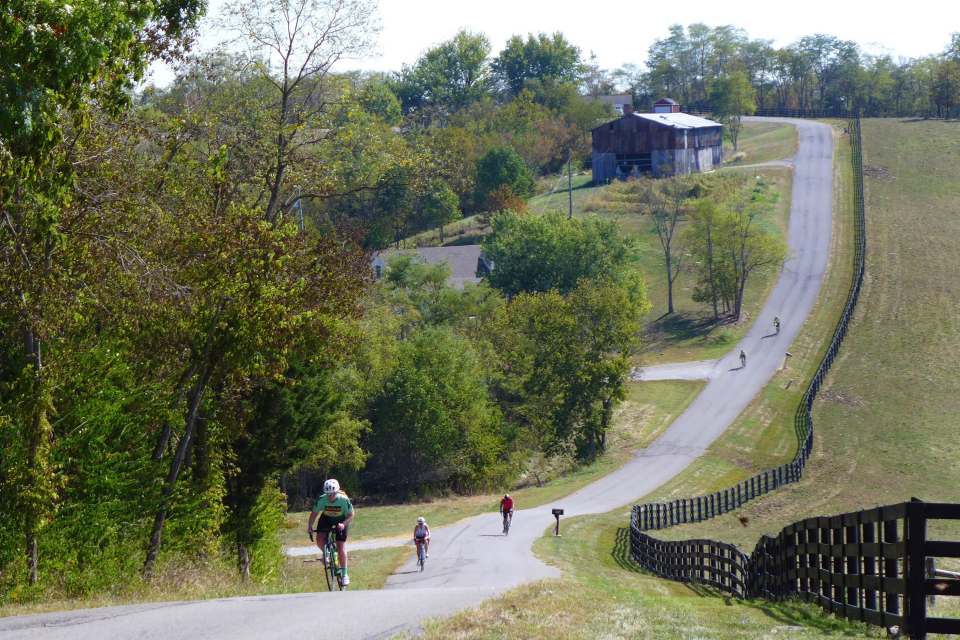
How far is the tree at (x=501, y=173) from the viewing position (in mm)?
105000

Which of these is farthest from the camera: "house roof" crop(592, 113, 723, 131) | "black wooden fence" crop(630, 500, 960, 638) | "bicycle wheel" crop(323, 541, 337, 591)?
"house roof" crop(592, 113, 723, 131)

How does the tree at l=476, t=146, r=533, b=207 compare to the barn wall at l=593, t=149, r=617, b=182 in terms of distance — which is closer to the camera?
the tree at l=476, t=146, r=533, b=207

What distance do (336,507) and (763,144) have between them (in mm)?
123365

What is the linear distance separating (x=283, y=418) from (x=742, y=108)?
117 meters

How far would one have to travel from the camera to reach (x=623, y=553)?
1107 inches

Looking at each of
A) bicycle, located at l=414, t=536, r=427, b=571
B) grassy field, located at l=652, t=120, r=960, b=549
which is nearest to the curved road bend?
bicycle, located at l=414, t=536, r=427, b=571

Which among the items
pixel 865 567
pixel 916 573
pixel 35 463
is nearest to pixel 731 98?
pixel 865 567

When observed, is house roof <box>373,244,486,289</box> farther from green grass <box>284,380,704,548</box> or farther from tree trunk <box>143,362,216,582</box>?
tree trunk <box>143,362,216,582</box>

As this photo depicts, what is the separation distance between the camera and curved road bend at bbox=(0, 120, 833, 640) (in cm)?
908

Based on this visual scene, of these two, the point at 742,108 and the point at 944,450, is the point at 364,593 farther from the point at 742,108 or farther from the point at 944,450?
the point at 742,108

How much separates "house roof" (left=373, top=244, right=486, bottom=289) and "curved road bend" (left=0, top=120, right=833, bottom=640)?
25.9 metres

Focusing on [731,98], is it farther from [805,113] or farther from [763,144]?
[805,113]

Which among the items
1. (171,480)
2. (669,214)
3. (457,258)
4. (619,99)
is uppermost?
(619,99)

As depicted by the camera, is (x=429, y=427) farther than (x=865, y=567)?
Yes
